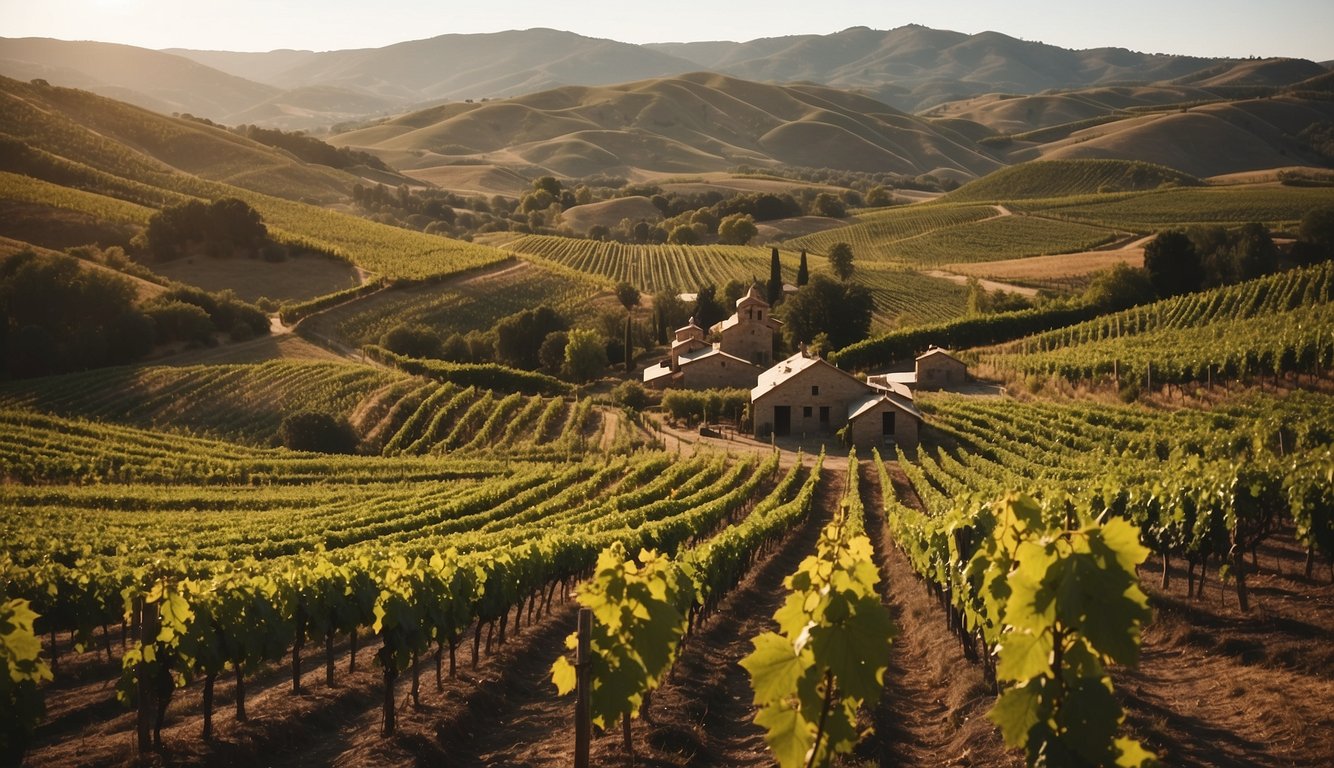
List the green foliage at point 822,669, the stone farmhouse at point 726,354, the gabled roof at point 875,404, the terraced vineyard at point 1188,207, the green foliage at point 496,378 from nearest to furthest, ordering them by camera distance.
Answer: the green foliage at point 822,669, the gabled roof at point 875,404, the green foliage at point 496,378, the stone farmhouse at point 726,354, the terraced vineyard at point 1188,207

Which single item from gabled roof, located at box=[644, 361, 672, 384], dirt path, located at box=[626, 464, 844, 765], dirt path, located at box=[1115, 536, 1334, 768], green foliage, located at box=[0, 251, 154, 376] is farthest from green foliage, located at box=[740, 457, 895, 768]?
green foliage, located at box=[0, 251, 154, 376]

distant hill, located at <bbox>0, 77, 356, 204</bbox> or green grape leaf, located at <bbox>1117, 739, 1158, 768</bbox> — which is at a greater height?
distant hill, located at <bbox>0, 77, 356, 204</bbox>

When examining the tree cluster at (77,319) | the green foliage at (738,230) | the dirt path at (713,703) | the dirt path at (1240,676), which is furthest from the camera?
the green foliage at (738,230)

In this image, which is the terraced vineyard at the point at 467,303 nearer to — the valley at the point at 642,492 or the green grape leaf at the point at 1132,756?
the valley at the point at 642,492

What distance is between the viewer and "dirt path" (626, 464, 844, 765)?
12.2 meters

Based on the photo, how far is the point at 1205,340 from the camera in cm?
5122

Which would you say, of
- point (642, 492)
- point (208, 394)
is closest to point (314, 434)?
point (208, 394)

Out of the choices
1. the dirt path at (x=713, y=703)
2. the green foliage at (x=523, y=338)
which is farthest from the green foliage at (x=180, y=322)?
the dirt path at (x=713, y=703)

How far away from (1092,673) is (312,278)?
86.7 meters

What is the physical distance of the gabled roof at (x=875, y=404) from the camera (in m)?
50.5

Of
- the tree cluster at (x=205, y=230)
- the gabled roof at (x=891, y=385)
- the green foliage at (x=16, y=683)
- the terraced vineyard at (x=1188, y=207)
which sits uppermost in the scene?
the terraced vineyard at (x=1188, y=207)

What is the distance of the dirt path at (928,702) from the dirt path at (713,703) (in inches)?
62.0

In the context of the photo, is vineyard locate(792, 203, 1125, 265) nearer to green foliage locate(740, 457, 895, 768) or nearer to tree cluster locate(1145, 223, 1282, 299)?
tree cluster locate(1145, 223, 1282, 299)

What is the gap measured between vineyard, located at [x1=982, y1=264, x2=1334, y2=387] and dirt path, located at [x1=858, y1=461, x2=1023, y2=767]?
91.6 feet
